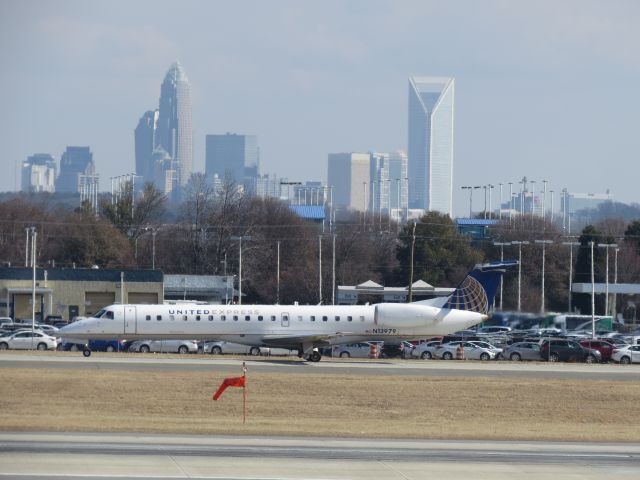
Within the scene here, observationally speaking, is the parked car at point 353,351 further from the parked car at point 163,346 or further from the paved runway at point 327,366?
the parked car at point 163,346

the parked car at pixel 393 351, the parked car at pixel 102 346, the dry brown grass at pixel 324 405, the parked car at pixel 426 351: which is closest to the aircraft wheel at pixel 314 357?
the parked car at pixel 393 351

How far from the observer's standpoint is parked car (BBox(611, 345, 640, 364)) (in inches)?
2440

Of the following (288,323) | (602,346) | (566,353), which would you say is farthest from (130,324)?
(602,346)

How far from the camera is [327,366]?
53.0m

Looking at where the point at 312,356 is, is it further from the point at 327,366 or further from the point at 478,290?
the point at 478,290

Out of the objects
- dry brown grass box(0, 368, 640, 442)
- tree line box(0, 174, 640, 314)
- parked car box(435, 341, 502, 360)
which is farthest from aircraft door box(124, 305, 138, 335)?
tree line box(0, 174, 640, 314)

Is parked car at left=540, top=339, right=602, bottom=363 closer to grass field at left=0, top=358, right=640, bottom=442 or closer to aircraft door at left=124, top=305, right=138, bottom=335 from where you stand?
grass field at left=0, top=358, right=640, bottom=442

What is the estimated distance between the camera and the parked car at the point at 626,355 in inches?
2440

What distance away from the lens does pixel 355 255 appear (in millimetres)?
115188

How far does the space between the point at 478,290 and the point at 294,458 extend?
32309 mm

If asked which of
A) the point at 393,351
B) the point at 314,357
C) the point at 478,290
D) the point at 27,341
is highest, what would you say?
the point at 478,290

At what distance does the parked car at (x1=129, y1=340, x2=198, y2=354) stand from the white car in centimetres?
467

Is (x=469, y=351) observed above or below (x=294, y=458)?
below

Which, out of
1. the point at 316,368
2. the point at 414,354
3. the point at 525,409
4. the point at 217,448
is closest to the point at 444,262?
the point at 414,354
